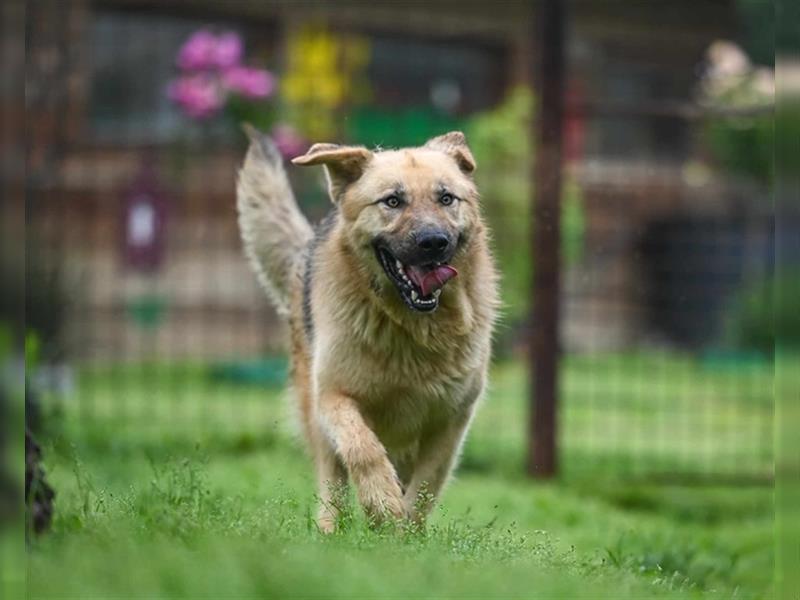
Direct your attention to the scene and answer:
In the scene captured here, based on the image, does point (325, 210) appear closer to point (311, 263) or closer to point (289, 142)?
point (289, 142)

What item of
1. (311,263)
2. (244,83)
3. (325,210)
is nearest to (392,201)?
(311,263)

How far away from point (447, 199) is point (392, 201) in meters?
0.21

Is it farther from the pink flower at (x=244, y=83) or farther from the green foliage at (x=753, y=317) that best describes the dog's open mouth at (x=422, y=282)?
the green foliage at (x=753, y=317)

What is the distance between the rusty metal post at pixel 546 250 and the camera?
927 cm

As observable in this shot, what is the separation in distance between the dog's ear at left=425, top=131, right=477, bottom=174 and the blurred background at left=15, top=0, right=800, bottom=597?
159 cm

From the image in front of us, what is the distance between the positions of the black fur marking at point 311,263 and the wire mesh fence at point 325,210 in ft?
11.1

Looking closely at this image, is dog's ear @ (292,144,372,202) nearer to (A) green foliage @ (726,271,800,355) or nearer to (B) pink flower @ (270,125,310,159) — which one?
(B) pink flower @ (270,125,310,159)

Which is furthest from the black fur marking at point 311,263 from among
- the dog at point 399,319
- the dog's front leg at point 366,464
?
the dog's front leg at point 366,464

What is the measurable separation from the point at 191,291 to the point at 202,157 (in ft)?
7.54

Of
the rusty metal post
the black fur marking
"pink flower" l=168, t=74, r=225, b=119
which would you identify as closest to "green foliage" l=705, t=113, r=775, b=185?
"pink flower" l=168, t=74, r=225, b=119

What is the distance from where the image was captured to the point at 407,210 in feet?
17.6

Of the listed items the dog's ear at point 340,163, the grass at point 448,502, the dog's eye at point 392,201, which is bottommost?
the grass at point 448,502

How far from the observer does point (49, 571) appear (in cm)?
360

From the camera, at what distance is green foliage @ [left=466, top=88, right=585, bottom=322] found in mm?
14016
